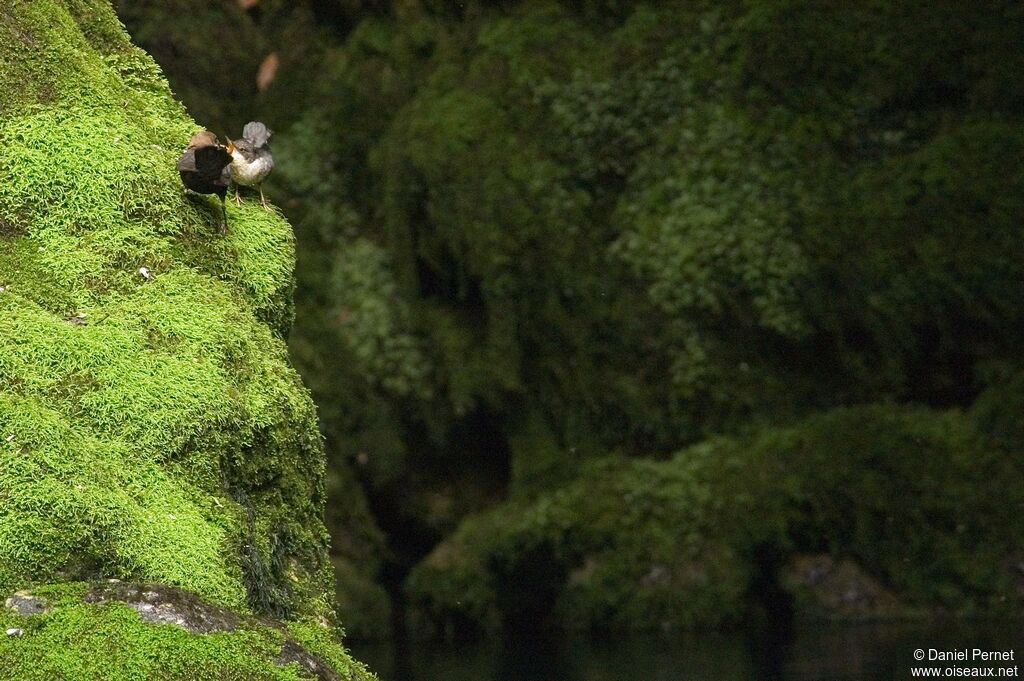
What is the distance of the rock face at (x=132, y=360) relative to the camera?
4.01m

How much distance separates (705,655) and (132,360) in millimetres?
4987

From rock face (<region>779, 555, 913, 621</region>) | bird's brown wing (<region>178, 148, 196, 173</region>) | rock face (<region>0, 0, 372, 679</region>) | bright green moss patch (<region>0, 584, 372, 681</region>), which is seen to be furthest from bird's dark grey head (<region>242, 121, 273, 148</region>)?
rock face (<region>779, 555, 913, 621</region>)

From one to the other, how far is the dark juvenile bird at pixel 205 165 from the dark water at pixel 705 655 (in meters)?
3.77

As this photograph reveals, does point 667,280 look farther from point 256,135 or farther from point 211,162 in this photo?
point 211,162

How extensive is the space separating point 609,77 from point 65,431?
26.3 ft

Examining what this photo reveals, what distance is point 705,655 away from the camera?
8.49 meters

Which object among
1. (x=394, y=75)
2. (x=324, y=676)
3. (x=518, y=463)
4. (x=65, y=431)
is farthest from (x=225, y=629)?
(x=394, y=75)

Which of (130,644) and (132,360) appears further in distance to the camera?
(132,360)

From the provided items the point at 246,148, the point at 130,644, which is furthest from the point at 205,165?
the point at 130,644

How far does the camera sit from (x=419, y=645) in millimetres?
10094

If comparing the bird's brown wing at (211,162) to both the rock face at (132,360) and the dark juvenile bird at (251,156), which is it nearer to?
the rock face at (132,360)

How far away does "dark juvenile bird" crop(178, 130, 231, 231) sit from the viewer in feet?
15.6

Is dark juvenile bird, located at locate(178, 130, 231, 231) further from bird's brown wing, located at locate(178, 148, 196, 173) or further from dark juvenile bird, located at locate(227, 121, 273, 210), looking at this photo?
dark juvenile bird, located at locate(227, 121, 273, 210)

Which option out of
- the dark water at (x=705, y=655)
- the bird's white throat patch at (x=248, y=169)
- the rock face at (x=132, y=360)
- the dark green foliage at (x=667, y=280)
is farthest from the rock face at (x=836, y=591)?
the bird's white throat patch at (x=248, y=169)
